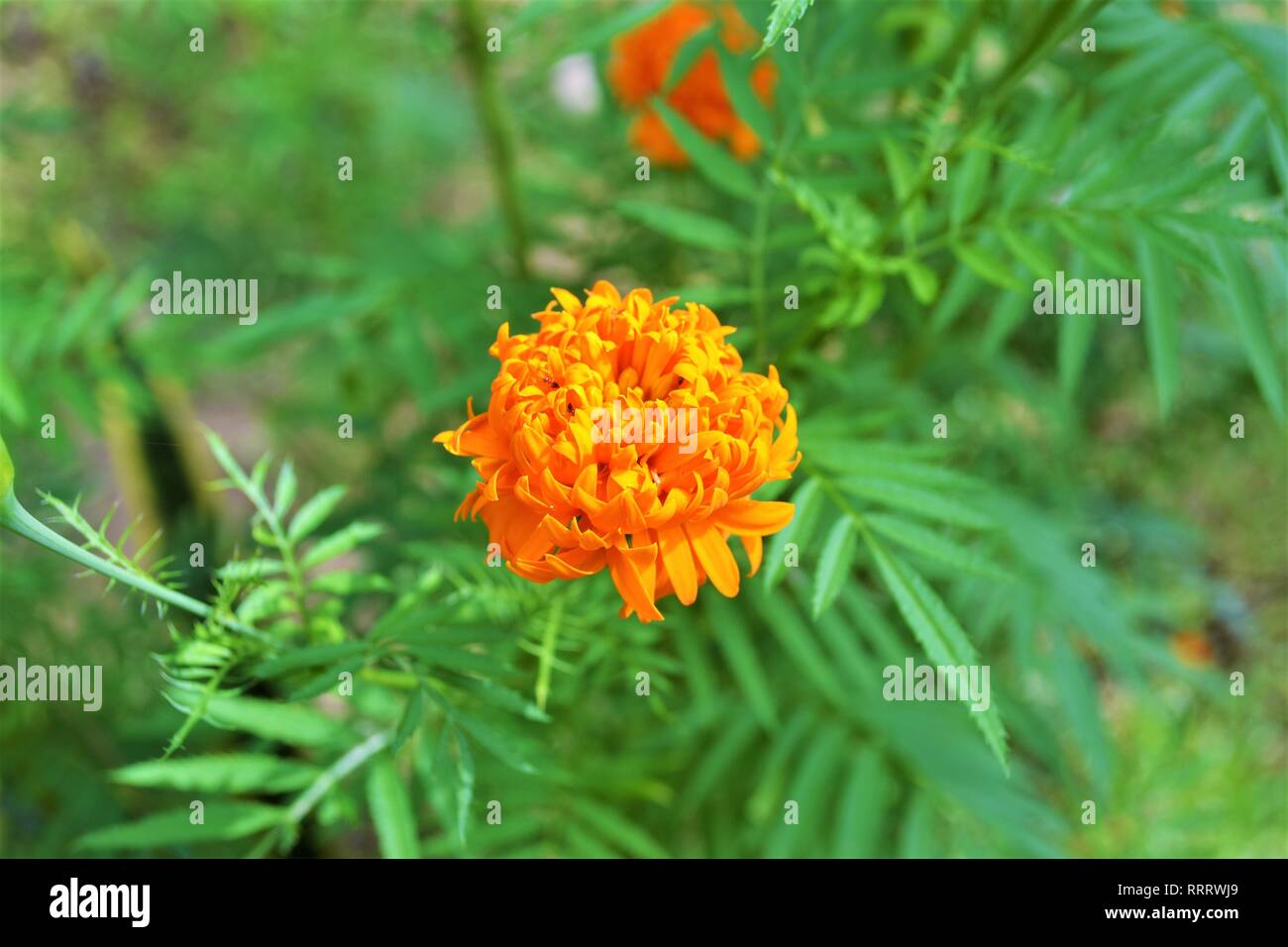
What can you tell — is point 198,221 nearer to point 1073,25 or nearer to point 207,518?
point 207,518

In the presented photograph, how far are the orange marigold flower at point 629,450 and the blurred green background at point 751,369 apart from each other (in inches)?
5.6

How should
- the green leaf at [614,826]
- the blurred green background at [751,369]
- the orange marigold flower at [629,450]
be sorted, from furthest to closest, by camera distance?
the green leaf at [614,826], the blurred green background at [751,369], the orange marigold flower at [629,450]

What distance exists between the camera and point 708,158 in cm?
124

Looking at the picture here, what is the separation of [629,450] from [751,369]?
416 mm

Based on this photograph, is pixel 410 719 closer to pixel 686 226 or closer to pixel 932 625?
pixel 932 625

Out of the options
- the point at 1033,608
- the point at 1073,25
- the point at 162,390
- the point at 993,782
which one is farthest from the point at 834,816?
the point at 162,390

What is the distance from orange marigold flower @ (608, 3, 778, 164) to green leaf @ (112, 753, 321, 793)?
105cm

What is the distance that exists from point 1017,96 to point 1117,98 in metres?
0.17

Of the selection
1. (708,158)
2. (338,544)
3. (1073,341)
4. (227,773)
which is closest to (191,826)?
(227,773)

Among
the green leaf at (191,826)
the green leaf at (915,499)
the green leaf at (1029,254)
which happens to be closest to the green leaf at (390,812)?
the green leaf at (191,826)

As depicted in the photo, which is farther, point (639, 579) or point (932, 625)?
point (932, 625)

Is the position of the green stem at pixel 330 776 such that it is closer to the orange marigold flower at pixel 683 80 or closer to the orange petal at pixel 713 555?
the orange petal at pixel 713 555

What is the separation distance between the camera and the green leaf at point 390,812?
1.22 m
